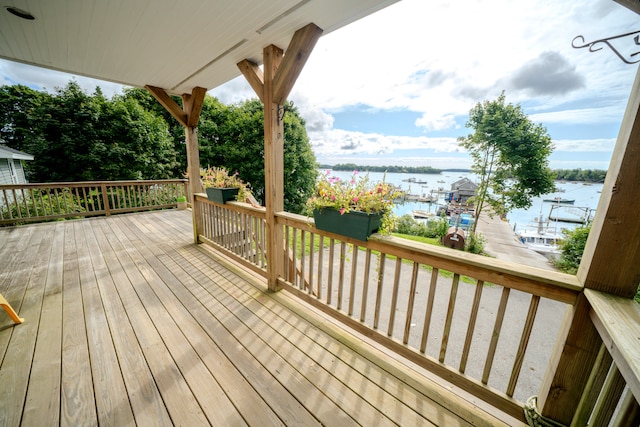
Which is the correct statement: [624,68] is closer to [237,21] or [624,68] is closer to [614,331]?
[614,331]

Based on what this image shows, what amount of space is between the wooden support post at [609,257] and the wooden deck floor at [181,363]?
51 cm

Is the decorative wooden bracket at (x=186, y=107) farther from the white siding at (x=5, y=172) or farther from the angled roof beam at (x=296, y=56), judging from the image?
the white siding at (x=5, y=172)

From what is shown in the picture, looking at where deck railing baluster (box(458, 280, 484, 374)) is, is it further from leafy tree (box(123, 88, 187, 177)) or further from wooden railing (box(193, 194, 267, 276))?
leafy tree (box(123, 88, 187, 177))

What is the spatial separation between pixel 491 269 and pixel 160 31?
10.8 feet

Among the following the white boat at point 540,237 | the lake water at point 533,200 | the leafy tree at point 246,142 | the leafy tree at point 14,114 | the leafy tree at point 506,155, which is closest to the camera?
the lake water at point 533,200

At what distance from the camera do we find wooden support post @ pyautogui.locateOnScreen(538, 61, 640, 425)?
836 mm

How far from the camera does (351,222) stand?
165 cm

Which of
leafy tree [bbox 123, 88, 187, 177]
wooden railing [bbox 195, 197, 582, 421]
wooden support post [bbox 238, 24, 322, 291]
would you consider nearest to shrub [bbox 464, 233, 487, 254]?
wooden railing [bbox 195, 197, 582, 421]

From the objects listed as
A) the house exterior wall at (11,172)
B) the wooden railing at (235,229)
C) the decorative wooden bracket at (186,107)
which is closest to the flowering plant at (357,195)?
the wooden railing at (235,229)

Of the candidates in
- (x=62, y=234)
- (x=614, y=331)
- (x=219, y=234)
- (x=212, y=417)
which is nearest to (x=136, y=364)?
(x=212, y=417)

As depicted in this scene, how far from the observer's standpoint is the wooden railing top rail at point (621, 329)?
61cm

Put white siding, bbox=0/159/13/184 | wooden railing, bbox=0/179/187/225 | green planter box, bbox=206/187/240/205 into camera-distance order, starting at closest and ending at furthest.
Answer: green planter box, bbox=206/187/240/205 → wooden railing, bbox=0/179/187/225 → white siding, bbox=0/159/13/184

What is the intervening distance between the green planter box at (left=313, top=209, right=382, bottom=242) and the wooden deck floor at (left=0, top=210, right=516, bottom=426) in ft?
2.98

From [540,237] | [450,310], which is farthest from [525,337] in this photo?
[540,237]
